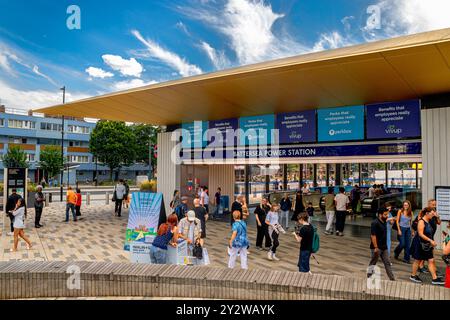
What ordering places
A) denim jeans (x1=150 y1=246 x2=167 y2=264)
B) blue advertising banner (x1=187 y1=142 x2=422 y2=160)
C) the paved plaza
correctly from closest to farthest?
denim jeans (x1=150 y1=246 x2=167 y2=264), the paved plaza, blue advertising banner (x1=187 y1=142 x2=422 y2=160)

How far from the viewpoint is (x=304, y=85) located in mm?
8680

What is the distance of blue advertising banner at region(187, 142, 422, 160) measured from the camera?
33.0 ft

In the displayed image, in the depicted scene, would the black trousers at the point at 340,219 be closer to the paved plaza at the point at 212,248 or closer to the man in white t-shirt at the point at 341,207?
the man in white t-shirt at the point at 341,207

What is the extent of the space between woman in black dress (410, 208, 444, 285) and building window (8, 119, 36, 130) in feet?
200

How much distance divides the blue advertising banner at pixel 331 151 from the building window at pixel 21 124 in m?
53.2

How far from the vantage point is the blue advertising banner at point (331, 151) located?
10065mm

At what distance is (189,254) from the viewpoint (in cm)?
679

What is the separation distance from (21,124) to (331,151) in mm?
57842

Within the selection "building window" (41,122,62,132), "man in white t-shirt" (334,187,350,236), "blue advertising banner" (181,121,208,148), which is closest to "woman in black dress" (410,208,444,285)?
"man in white t-shirt" (334,187,350,236)

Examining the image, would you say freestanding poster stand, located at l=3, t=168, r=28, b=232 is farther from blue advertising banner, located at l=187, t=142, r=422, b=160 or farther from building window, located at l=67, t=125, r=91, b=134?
building window, located at l=67, t=125, r=91, b=134

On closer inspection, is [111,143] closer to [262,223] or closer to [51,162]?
[51,162]
